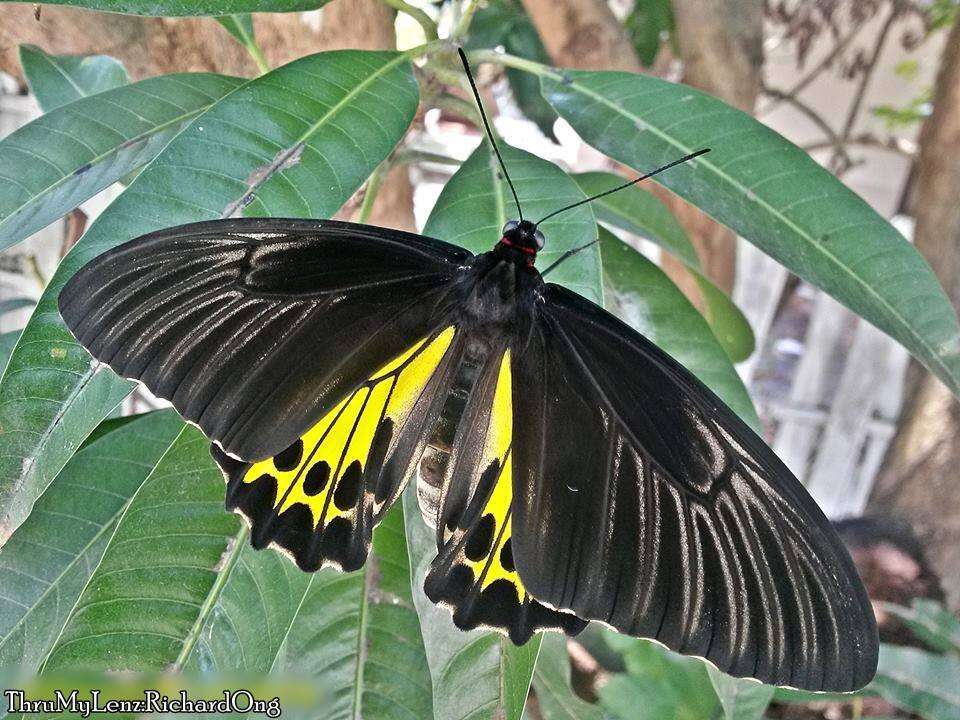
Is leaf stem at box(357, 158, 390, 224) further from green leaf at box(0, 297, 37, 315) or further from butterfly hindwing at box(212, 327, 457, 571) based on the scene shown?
green leaf at box(0, 297, 37, 315)

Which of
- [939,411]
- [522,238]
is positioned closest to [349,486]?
[522,238]

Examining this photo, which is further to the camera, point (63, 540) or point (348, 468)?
point (63, 540)

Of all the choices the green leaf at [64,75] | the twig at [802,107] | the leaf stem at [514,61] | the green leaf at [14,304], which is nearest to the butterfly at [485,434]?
the leaf stem at [514,61]

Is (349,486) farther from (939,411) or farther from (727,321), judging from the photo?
(939,411)

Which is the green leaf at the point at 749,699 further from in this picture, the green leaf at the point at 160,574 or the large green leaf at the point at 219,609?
the green leaf at the point at 160,574

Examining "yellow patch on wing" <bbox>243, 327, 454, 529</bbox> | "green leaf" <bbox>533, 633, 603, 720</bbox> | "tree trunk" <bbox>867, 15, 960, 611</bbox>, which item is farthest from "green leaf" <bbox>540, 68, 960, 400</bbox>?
"tree trunk" <bbox>867, 15, 960, 611</bbox>

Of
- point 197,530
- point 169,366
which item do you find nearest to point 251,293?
point 169,366

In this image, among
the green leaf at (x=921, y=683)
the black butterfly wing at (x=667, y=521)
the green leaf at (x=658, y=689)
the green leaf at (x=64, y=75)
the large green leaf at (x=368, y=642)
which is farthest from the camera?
the green leaf at (x=921, y=683)

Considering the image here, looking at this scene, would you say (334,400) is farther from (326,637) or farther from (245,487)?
(326,637)
